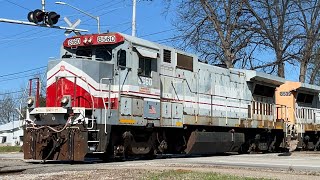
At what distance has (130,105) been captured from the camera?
14969 millimetres

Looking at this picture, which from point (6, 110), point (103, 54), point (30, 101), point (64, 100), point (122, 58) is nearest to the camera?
point (64, 100)

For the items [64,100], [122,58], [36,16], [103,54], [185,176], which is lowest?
[185,176]

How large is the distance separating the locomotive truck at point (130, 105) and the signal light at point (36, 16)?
3385 mm

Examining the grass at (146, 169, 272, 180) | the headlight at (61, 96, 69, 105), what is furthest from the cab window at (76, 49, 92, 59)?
the grass at (146, 169, 272, 180)

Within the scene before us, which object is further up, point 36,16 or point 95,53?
point 36,16

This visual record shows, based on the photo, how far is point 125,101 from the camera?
584 inches

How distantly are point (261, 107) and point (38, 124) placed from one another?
1318 centimetres

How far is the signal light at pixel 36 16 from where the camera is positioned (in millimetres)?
18812

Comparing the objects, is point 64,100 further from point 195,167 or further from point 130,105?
point 195,167

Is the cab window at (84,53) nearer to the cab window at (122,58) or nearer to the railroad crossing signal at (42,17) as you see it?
the cab window at (122,58)

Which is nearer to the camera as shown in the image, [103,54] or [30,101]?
[30,101]

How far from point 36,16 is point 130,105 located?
6774 mm

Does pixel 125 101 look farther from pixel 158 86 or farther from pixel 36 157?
pixel 36 157

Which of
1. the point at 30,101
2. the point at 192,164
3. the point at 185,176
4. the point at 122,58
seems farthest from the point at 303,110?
the point at 185,176
